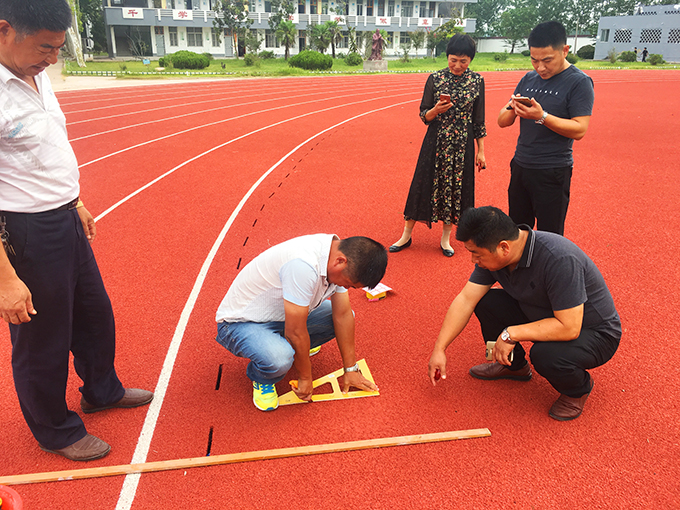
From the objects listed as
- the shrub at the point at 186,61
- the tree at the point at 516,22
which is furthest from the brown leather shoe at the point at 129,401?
the tree at the point at 516,22

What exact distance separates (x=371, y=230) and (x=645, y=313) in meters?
2.86

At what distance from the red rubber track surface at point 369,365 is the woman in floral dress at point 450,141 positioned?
21.7 inches

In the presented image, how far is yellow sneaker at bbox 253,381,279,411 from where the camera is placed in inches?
→ 115

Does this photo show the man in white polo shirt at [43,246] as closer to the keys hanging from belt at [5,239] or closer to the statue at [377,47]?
the keys hanging from belt at [5,239]

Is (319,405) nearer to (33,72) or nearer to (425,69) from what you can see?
(33,72)

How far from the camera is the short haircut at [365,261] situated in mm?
2482

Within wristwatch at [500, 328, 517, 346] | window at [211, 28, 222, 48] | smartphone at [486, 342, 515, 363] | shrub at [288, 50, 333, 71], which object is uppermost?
window at [211, 28, 222, 48]

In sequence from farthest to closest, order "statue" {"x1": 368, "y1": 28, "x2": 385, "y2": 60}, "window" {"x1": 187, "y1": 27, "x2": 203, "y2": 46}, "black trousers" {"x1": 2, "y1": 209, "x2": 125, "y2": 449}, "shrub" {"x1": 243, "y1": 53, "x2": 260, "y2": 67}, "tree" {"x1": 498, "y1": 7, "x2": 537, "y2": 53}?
"tree" {"x1": 498, "y1": 7, "x2": 537, "y2": 53}
"window" {"x1": 187, "y1": 27, "x2": 203, "y2": 46}
"shrub" {"x1": 243, "y1": 53, "x2": 260, "y2": 67}
"statue" {"x1": 368, "y1": 28, "x2": 385, "y2": 60}
"black trousers" {"x1": 2, "y1": 209, "x2": 125, "y2": 449}

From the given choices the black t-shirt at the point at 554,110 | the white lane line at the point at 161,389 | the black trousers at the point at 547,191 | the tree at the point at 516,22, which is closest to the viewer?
the white lane line at the point at 161,389

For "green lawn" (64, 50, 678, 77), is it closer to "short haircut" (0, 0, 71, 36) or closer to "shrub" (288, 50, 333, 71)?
"shrub" (288, 50, 333, 71)

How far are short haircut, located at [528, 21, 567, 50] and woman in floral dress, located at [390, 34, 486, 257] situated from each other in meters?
0.90

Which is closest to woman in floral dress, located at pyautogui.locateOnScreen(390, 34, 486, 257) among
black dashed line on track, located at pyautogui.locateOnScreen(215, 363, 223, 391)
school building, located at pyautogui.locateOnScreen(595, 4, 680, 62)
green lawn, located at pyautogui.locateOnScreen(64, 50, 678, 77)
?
black dashed line on track, located at pyautogui.locateOnScreen(215, 363, 223, 391)

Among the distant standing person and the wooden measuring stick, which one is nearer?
the wooden measuring stick

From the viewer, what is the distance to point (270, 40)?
43.6m
